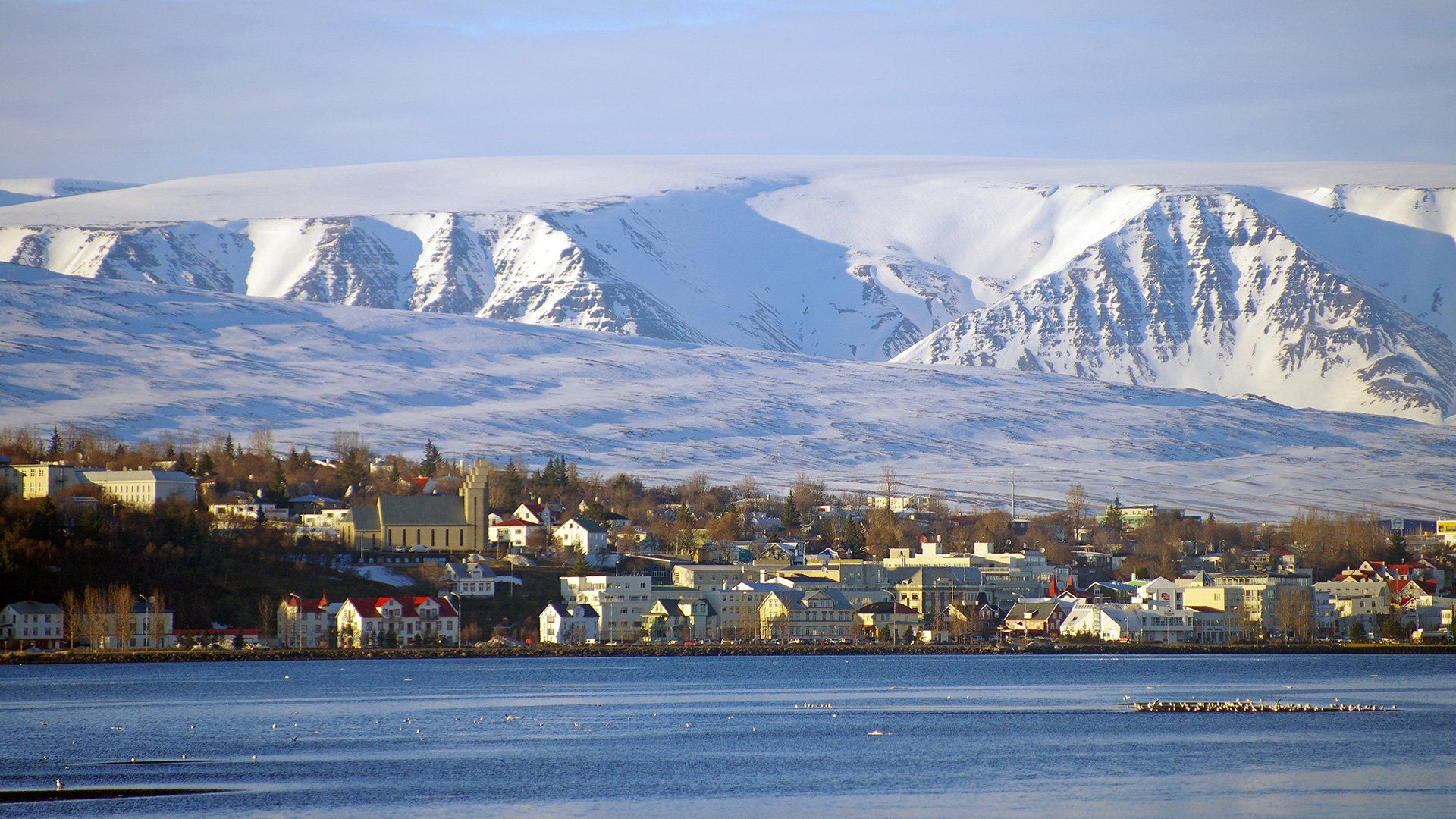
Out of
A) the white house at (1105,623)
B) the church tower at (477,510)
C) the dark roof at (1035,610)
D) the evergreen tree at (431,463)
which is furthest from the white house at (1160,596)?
the evergreen tree at (431,463)

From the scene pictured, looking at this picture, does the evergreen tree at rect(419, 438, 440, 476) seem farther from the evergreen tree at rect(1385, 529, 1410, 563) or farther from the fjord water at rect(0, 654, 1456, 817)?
the fjord water at rect(0, 654, 1456, 817)

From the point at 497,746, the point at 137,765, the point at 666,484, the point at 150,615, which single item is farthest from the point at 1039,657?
the point at 666,484

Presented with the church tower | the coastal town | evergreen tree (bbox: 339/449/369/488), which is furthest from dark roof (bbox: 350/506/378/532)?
evergreen tree (bbox: 339/449/369/488)

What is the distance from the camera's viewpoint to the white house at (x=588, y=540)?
101062mm

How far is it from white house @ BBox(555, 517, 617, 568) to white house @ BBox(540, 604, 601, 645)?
11.3 metres

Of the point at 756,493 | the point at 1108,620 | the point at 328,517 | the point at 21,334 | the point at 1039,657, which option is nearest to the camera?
the point at 1039,657

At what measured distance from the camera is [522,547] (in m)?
104

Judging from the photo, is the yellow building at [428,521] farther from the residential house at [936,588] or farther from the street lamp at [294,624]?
the residential house at [936,588]

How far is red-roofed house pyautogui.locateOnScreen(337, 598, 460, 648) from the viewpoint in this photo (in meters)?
83.4

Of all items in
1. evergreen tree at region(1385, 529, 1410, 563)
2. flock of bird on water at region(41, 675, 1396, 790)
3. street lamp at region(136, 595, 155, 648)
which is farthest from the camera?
evergreen tree at region(1385, 529, 1410, 563)

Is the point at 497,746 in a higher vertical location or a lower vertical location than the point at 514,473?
lower

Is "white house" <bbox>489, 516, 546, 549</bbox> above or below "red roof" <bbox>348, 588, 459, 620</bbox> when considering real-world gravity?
above

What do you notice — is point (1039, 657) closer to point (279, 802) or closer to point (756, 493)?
point (279, 802)

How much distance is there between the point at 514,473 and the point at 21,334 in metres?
80.3
